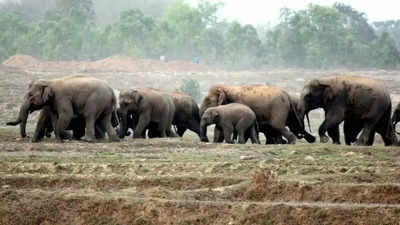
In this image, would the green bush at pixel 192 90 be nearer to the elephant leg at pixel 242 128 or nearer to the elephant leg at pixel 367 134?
the elephant leg at pixel 242 128

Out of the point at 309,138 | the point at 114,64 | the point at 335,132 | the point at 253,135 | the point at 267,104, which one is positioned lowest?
the point at 114,64

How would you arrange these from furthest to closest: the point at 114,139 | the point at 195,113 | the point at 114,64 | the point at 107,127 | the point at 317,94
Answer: the point at 114,64 < the point at 195,113 < the point at 317,94 < the point at 107,127 < the point at 114,139

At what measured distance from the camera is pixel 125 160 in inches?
679

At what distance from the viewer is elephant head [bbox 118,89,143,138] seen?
23953 mm

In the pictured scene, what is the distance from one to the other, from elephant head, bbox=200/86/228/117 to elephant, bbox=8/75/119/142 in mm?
3596

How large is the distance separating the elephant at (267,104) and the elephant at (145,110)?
1.51 metres

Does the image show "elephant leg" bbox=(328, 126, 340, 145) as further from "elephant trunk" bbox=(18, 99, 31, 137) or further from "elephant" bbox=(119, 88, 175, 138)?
"elephant trunk" bbox=(18, 99, 31, 137)

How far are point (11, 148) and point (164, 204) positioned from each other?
8.39m

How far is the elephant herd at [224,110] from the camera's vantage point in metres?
21.9

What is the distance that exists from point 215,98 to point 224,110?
7.08 feet

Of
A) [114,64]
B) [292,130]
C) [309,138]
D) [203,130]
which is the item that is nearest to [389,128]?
[309,138]

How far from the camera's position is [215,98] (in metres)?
25.3

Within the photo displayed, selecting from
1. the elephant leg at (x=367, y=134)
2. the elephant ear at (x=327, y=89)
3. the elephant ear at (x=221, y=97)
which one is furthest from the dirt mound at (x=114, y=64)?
the elephant leg at (x=367, y=134)

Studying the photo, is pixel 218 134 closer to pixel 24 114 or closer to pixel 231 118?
pixel 231 118
